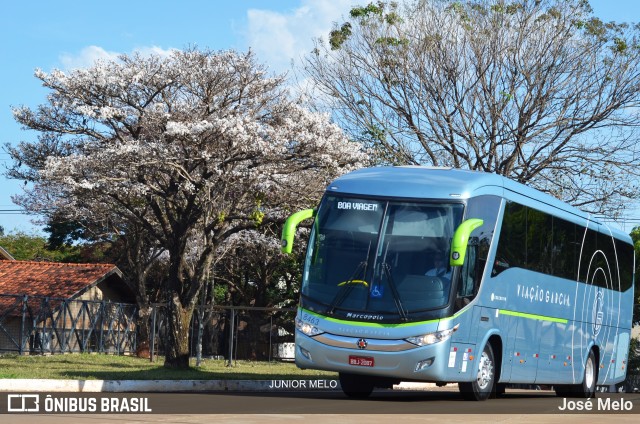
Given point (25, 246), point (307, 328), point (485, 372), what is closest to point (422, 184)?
point (307, 328)

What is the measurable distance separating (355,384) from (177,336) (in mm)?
8436

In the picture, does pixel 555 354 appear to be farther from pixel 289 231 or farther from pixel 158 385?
pixel 158 385

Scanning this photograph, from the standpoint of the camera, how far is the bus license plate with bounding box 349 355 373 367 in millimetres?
15641

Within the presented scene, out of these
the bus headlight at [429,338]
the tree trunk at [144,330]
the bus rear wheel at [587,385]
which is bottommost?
the tree trunk at [144,330]

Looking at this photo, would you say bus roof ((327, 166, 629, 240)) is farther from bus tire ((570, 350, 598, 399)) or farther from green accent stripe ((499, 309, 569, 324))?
bus tire ((570, 350, 598, 399))

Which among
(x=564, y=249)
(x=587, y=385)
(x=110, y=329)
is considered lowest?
(x=110, y=329)

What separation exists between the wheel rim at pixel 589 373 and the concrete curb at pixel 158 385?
17.3 feet

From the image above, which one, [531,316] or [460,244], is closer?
[460,244]

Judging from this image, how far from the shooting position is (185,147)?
24281 mm

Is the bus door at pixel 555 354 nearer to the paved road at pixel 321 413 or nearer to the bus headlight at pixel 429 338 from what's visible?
the paved road at pixel 321 413

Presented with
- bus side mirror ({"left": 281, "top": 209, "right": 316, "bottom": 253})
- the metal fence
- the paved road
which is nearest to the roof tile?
the metal fence

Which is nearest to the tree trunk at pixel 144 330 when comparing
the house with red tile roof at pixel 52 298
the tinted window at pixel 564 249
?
the house with red tile roof at pixel 52 298

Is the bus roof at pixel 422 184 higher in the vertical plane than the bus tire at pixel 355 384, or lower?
higher

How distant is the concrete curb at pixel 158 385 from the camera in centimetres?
1764
